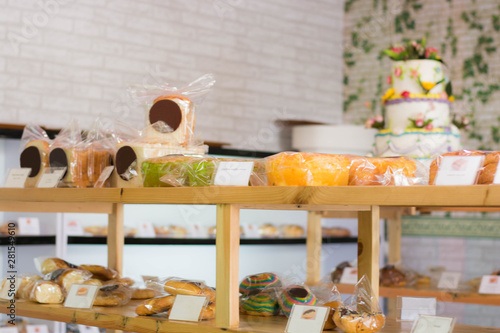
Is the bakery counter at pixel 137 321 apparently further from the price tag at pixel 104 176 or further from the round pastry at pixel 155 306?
the price tag at pixel 104 176

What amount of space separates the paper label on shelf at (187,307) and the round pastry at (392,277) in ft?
6.63

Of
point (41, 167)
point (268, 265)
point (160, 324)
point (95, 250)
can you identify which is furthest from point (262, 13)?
point (160, 324)

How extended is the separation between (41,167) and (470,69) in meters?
4.39

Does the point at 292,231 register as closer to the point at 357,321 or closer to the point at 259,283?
the point at 259,283

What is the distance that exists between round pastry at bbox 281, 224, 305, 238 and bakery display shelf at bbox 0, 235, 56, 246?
1709mm

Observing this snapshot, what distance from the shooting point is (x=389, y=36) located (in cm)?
613

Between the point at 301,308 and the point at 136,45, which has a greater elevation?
the point at 136,45

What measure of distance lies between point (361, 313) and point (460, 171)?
40 centimetres

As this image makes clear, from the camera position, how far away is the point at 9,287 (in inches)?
81.7

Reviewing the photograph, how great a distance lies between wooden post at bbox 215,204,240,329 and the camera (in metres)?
1.51

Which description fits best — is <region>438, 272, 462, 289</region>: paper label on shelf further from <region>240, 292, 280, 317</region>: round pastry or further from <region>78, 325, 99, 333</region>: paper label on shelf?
<region>240, 292, 280, 317</region>: round pastry

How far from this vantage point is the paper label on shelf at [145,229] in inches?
152

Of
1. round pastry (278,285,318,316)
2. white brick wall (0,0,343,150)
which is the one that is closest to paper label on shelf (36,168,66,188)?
round pastry (278,285,318,316)

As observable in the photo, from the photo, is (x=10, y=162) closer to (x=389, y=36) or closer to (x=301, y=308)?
(x=301, y=308)
